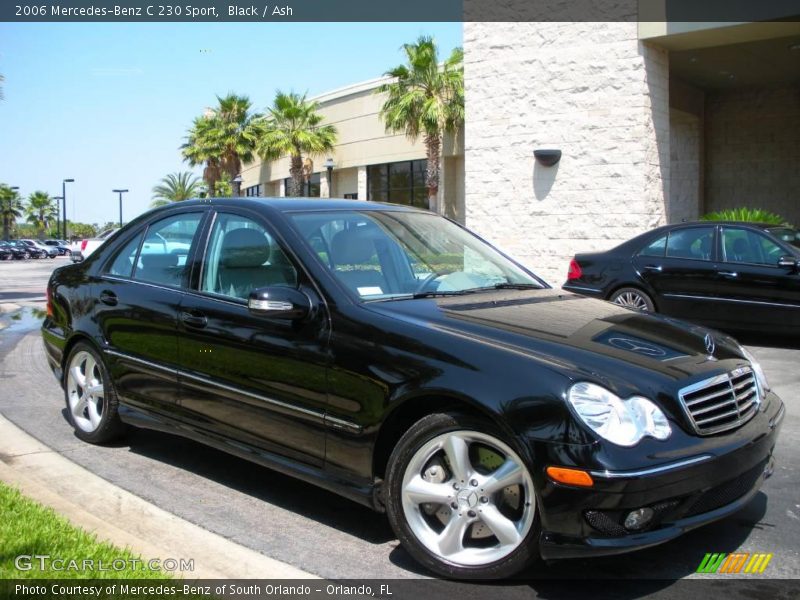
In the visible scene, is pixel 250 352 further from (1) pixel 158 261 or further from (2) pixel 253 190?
(2) pixel 253 190

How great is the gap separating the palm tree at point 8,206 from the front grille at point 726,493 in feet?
327

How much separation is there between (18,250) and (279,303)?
64.7 meters

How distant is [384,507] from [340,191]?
3774 centimetres

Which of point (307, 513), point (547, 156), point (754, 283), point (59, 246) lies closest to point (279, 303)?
point (307, 513)

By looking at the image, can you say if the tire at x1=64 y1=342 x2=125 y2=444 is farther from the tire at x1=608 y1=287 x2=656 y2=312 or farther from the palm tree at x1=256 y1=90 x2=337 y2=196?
the palm tree at x1=256 y1=90 x2=337 y2=196

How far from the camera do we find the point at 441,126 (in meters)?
31.0

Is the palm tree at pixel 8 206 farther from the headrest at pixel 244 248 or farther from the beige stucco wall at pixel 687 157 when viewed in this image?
the headrest at pixel 244 248

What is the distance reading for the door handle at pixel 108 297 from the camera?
5.22 meters

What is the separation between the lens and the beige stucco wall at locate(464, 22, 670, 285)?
1495 centimetres

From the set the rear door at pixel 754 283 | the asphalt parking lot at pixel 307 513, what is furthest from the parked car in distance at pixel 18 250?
the rear door at pixel 754 283

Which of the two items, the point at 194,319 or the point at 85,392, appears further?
the point at 85,392

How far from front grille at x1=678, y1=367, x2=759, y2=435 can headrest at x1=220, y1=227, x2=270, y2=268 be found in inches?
89.1

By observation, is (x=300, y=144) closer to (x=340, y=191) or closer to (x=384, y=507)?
(x=340, y=191)

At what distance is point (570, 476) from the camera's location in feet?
9.95
